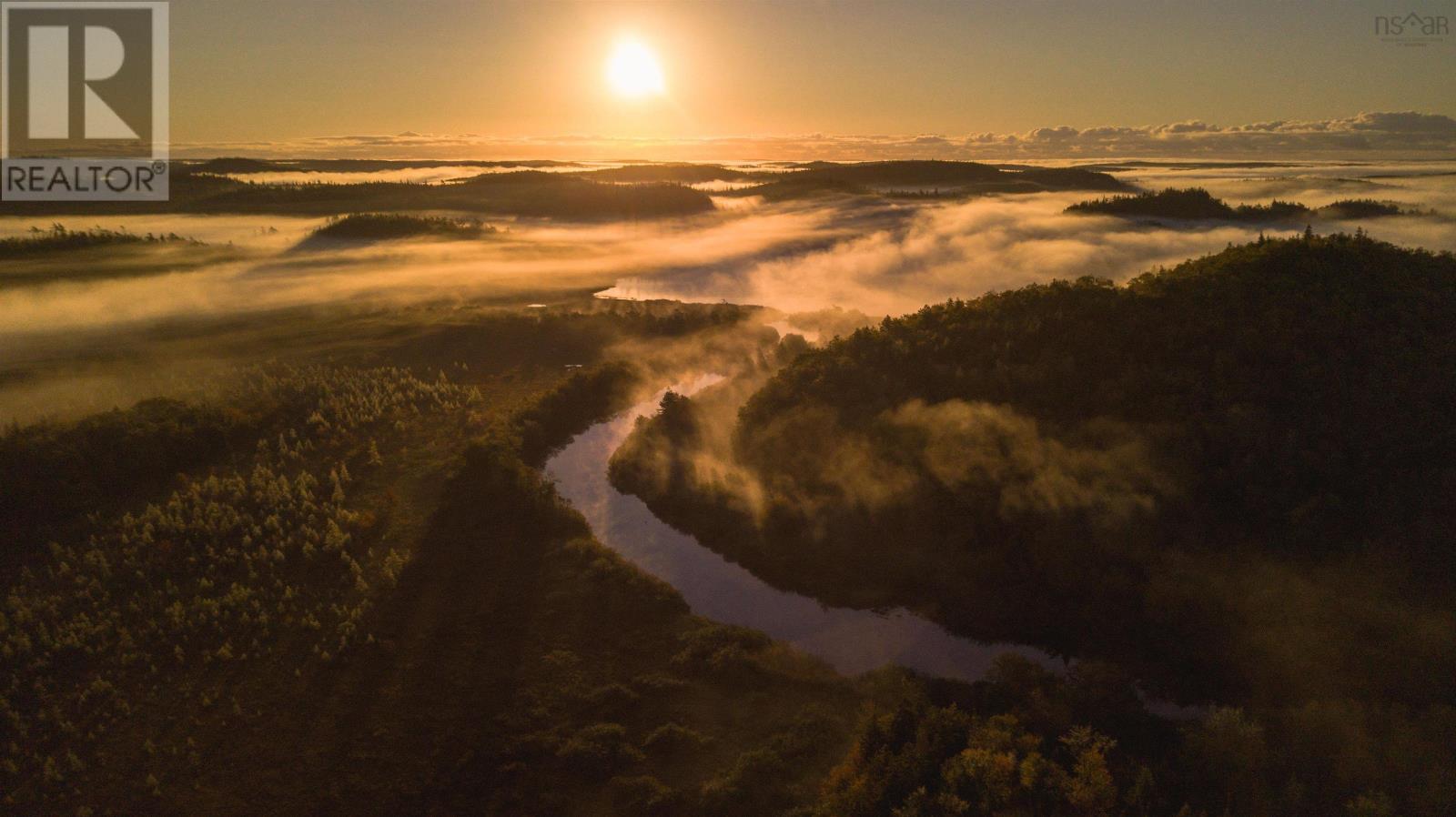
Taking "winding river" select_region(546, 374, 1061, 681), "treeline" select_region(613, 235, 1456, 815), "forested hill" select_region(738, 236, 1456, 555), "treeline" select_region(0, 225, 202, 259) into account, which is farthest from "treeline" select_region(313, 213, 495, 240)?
"forested hill" select_region(738, 236, 1456, 555)

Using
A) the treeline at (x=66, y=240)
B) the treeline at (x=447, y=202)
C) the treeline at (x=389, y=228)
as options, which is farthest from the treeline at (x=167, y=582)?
A: the treeline at (x=447, y=202)

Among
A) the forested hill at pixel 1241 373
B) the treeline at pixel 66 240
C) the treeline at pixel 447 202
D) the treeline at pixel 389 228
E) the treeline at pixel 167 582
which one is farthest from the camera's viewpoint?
the treeline at pixel 447 202

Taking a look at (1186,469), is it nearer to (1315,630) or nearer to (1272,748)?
(1315,630)

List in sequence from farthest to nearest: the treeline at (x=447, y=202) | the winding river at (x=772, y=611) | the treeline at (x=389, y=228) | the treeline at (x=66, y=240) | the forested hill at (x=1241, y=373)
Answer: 1. the treeline at (x=447, y=202)
2. the treeline at (x=389, y=228)
3. the treeline at (x=66, y=240)
4. the forested hill at (x=1241, y=373)
5. the winding river at (x=772, y=611)

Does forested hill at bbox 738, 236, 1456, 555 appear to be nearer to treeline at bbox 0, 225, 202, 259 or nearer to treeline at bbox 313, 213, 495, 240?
treeline at bbox 313, 213, 495, 240

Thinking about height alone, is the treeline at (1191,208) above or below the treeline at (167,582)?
above

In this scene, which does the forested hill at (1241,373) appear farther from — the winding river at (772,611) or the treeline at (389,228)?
the treeline at (389,228)

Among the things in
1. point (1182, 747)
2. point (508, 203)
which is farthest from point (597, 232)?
point (1182, 747)

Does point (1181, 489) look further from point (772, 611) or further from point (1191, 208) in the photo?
point (1191, 208)

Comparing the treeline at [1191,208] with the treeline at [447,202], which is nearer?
the treeline at [1191,208]
